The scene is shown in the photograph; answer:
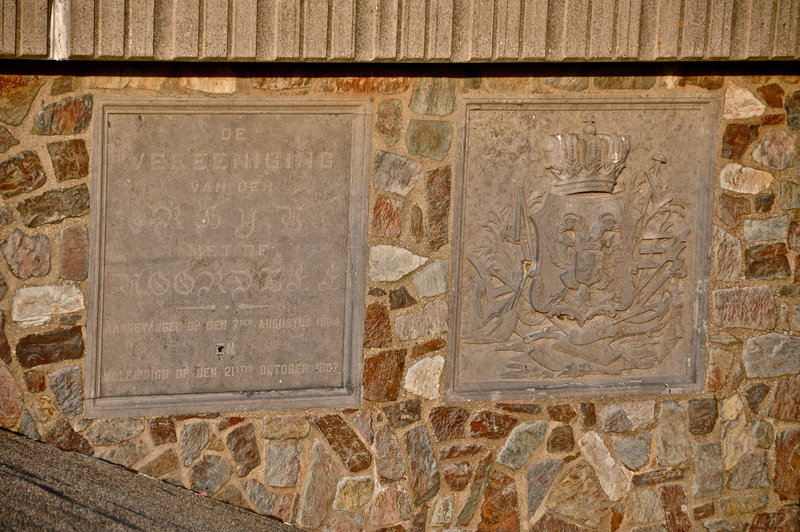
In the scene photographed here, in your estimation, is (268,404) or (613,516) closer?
(268,404)

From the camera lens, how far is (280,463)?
4832 millimetres

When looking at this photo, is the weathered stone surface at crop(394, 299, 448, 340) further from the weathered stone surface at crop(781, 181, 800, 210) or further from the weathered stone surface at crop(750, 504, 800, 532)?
the weathered stone surface at crop(750, 504, 800, 532)

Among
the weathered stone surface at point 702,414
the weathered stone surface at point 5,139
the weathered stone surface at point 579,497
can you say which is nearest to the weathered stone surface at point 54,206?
the weathered stone surface at point 5,139

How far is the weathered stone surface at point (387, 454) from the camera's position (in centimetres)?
493

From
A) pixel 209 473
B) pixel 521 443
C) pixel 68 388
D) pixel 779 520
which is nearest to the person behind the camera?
pixel 68 388

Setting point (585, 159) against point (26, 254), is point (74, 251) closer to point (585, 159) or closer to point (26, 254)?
point (26, 254)

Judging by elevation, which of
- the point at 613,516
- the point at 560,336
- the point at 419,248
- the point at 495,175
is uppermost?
the point at 495,175

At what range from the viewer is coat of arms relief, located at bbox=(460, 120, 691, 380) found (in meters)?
4.93

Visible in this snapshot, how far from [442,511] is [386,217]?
1.40 m

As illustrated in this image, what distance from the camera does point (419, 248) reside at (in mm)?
4832

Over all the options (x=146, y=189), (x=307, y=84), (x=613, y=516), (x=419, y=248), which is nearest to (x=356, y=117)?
(x=307, y=84)

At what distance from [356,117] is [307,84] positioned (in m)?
0.25

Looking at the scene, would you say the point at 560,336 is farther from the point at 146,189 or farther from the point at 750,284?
the point at 146,189

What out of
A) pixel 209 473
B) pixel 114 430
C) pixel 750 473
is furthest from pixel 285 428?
pixel 750 473
